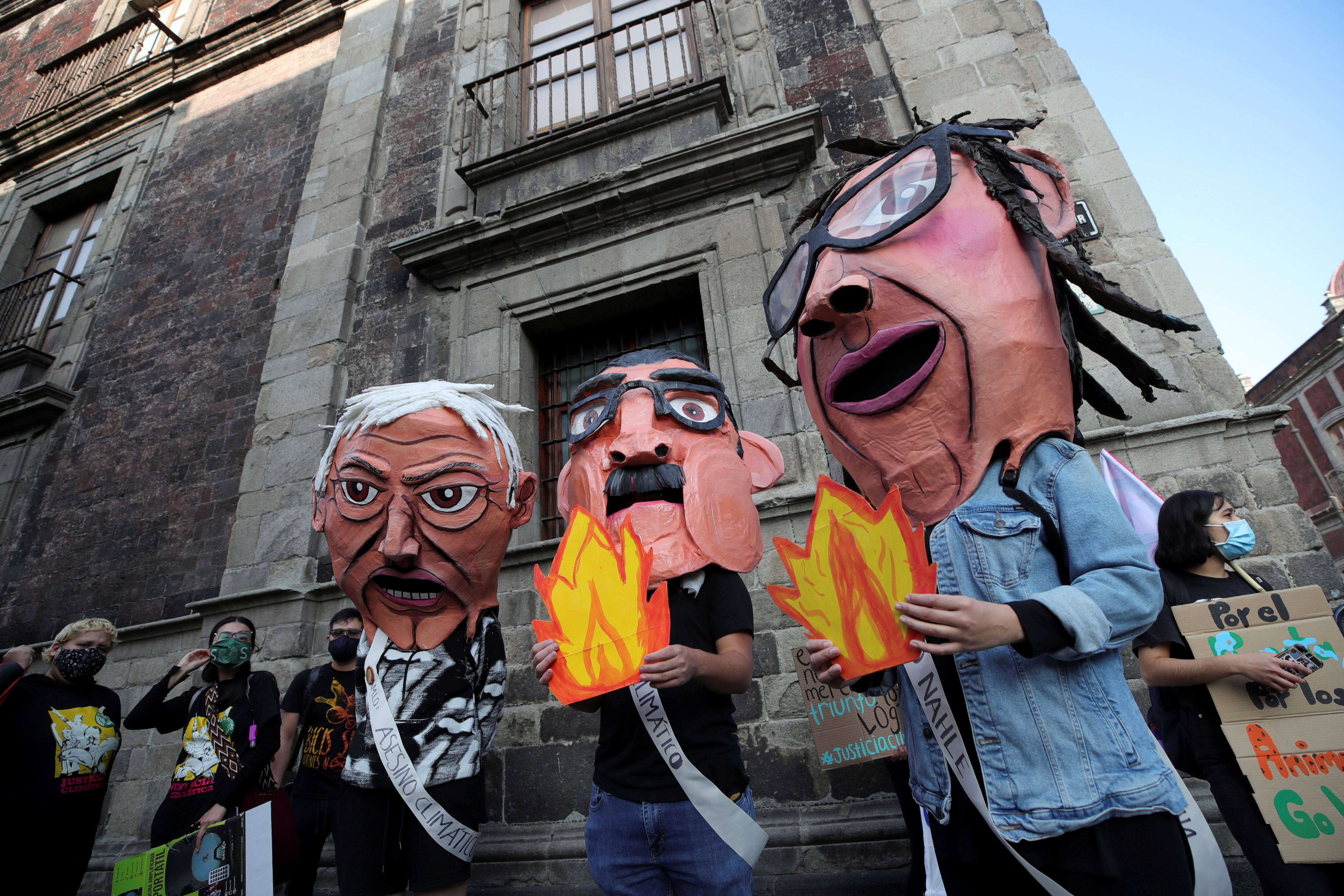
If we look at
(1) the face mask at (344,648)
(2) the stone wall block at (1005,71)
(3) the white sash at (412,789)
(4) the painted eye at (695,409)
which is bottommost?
(3) the white sash at (412,789)

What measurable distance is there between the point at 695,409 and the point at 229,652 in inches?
95.0

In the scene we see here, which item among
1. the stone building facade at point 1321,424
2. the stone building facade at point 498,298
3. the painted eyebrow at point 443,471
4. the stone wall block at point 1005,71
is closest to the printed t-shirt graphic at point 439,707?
the painted eyebrow at point 443,471

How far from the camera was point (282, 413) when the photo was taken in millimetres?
5336

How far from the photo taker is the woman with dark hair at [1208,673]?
5.99ft

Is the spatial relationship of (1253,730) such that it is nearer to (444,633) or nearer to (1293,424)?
(444,633)

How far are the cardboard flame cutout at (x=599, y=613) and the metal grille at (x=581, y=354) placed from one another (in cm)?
281

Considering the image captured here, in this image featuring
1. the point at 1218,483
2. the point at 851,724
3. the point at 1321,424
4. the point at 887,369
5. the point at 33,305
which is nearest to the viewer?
the point at 887,369

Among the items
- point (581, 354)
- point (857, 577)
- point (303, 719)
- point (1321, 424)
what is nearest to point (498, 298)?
point (581, 354)

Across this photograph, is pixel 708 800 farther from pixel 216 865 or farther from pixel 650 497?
pixel 216 865

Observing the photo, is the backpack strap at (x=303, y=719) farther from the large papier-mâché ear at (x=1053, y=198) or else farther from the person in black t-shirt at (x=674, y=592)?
the large papier-mâché ear at (x=1053, y=198)

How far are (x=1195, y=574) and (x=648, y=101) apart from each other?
15.1 feet

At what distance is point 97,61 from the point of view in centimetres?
952

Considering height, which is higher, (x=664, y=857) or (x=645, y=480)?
(x=645, y=480)

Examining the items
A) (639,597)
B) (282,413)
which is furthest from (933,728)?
(282,413)
